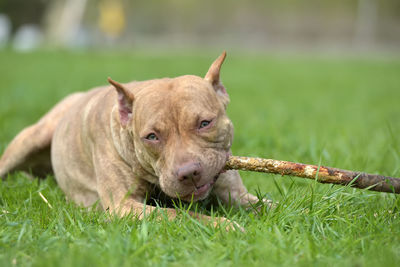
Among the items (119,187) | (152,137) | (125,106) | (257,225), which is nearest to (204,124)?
(152,137)

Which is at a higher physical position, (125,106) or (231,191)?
(125,106)

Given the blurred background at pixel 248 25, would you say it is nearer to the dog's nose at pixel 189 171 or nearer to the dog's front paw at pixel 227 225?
the dog's nose at pixel 189 171

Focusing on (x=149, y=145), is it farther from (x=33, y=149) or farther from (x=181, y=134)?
(x=33, y=149)

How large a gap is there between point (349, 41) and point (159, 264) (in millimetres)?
43810

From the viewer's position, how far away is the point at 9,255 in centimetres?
263

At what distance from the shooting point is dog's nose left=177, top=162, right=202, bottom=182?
10.2 ft

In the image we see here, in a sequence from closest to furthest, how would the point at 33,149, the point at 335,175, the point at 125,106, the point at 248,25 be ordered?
the point at 335,175 < the point at 125,106 < the point at 33,149 < the point at 248,25

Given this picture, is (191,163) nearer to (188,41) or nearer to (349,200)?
(349,200)

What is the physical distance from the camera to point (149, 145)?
132 inches

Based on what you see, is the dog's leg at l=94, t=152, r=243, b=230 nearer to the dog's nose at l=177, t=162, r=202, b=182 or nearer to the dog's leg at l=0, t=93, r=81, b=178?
the dog's nose at l=177, t=162, r=202, b=182

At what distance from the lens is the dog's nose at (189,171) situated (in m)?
3.11

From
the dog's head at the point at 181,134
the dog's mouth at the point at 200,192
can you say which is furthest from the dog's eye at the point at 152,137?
the dog's mouth at the point at 200,192

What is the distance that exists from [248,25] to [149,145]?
145 ft

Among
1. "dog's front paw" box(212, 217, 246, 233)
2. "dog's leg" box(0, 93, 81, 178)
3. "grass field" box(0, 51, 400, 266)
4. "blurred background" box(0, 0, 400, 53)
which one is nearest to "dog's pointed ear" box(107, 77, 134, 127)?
"grass field" box(0, 51, 400, 266)
